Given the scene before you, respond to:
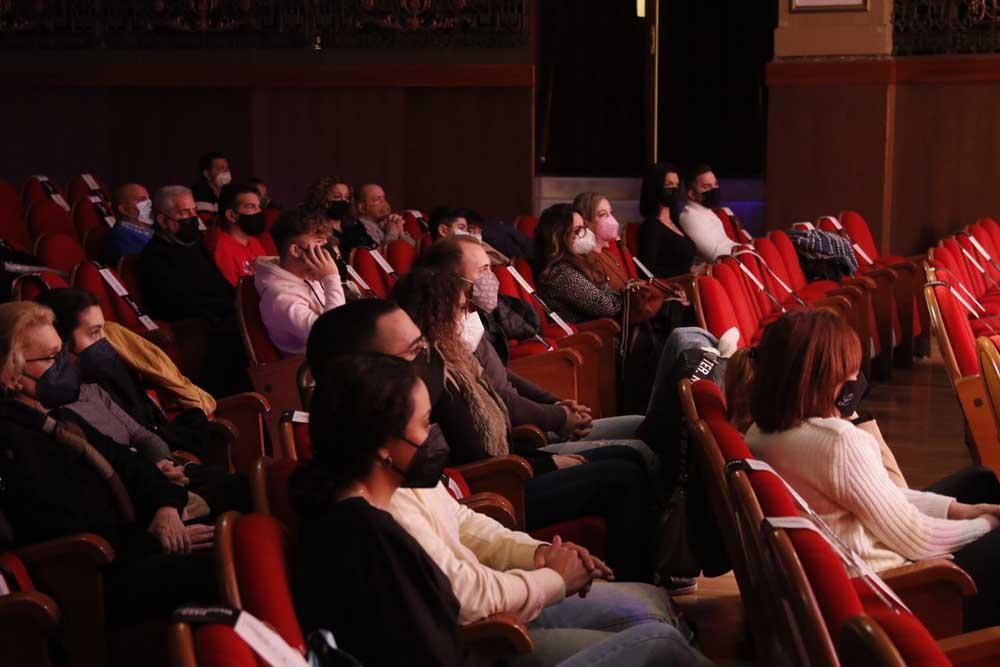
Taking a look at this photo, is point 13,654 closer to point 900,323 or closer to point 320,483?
point 320,483

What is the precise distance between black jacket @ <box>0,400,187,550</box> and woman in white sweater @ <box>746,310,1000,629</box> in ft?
4.42

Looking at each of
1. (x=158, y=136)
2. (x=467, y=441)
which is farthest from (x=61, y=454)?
(x=158, y=136)

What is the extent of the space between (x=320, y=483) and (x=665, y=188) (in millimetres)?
5736

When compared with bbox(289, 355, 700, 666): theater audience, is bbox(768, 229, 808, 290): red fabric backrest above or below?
below

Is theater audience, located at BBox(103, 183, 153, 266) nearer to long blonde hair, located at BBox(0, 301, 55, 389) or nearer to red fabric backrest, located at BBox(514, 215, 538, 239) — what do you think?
red fabric backrest, located at BBox(514, 215, 538, 239)

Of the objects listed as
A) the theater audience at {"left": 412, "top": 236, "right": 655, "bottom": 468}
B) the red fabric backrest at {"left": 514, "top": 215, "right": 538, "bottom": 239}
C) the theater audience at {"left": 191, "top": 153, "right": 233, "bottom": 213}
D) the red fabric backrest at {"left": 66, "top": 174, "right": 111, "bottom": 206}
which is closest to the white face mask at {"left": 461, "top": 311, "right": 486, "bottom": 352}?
the theater audience at {"left": 412, "top": 236, "right": 655, "bottom": 468}

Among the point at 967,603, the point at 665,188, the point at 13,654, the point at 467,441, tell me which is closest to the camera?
the point at 13,654

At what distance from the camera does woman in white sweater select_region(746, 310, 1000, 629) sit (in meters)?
2.83

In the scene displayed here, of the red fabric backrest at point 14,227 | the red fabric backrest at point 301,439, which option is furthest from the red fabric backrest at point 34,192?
the red fabric backrest at point 301,439

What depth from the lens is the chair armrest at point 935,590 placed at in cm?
265

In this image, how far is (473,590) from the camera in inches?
97.1

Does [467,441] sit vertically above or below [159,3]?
below

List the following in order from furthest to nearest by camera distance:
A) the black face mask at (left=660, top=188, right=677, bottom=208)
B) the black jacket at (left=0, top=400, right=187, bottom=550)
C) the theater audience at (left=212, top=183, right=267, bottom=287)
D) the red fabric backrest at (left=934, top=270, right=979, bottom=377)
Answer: the black face mask at (left=660, top=188, right=677, bottom=208) < the theater audience at (left=212, top=183, right=267, bottom=287) < the red fabric backrest at (left=934, top=270, right=979, bottom=377) < the black jacket at (left=0, top=400, right=187, bottom=550)

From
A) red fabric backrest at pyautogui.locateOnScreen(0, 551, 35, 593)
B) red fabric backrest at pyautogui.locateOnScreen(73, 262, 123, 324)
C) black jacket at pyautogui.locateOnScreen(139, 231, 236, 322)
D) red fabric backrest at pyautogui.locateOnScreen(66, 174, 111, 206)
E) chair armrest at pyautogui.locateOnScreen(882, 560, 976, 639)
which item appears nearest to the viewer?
chair armrest at pyautogui.locateOnScreen(882, 560, 976, 639)
